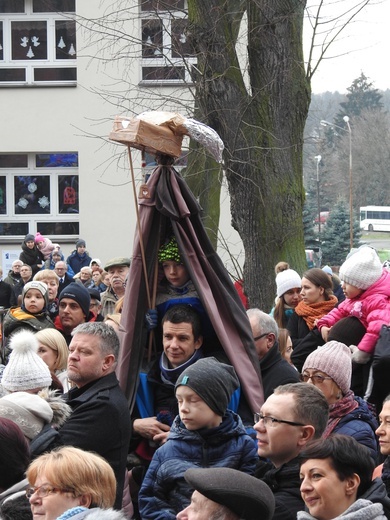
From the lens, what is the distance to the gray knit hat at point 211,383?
4969 mm

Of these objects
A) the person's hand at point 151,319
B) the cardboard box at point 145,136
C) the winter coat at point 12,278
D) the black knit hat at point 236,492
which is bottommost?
the winter coat at point 12,278

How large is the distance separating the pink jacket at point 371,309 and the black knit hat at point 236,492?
3.53 m

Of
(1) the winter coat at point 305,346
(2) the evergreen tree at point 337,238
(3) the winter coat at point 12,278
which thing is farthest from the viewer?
(2) the evergreen tree at point 337,238

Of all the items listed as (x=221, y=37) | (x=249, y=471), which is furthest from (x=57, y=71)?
(x=249, y=471)

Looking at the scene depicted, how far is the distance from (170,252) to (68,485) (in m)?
2.37

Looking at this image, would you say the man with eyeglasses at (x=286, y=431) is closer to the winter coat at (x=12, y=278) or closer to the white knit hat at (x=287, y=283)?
the white knit hat at (x=287, y=283)

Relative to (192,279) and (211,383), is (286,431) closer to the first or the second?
(211,383)

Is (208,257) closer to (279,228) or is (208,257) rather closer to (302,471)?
(302,471)

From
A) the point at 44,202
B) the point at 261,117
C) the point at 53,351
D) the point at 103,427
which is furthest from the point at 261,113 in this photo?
the point at 44,202

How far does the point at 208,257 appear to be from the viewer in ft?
20.1

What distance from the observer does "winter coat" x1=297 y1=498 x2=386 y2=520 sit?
391cm

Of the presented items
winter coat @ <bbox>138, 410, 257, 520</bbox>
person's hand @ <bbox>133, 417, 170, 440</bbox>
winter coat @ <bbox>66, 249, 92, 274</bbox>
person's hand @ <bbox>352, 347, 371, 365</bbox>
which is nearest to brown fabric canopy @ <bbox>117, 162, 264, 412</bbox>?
person's hand @ <bbox>133, 417, 170, 440</bbox>

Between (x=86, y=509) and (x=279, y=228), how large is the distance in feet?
29.9

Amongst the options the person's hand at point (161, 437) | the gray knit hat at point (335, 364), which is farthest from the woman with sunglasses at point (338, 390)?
the person's hand at point (161, 437)
